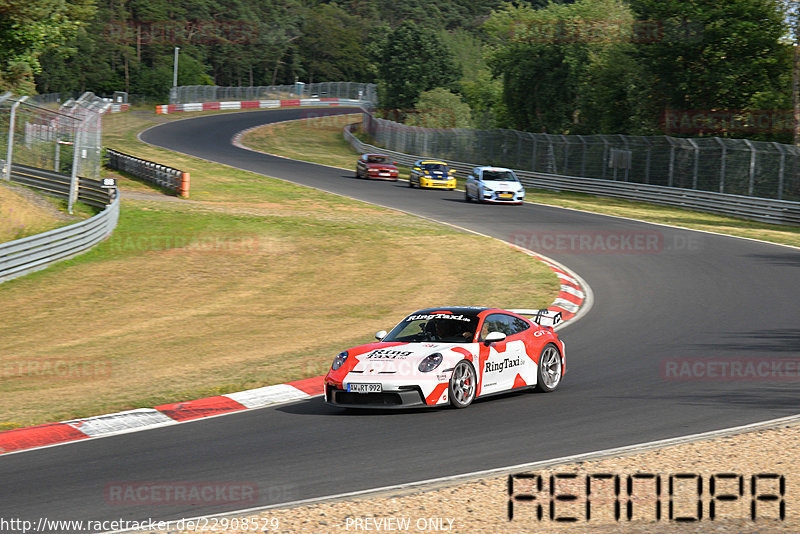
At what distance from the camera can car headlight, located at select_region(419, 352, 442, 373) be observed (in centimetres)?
1067

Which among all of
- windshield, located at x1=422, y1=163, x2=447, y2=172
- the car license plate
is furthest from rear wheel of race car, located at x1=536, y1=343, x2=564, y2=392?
windshield, located at x1=422, y1=163, x2=447, y2=172

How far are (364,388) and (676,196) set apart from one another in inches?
1192

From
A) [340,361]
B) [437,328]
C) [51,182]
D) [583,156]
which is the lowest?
[340,361]

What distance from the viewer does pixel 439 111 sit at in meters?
73.3

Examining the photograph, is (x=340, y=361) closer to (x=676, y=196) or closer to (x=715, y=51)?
(x=676, y=196)

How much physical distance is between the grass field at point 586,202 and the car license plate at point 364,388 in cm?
2011

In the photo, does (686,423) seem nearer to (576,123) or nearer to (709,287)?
(709,287)

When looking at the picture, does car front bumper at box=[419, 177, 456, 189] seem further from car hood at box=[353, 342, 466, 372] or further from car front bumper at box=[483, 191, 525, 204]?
car hood at box=[353, 342, 466, 372]

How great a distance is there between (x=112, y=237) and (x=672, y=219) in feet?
63.3

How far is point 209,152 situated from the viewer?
57.1 meters

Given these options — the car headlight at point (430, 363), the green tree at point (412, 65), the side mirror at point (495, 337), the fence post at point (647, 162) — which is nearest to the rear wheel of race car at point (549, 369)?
the side mirror at point (495, 337)

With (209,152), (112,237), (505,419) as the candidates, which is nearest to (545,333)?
(505,419)

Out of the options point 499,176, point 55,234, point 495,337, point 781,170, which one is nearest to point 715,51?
point 781,170

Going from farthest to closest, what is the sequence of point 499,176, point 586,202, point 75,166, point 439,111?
point 439,111 → point 586,202 → point 499,176 → point 75,166
